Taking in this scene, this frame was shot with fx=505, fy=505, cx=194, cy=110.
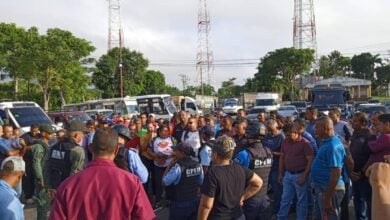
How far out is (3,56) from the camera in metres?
39.6

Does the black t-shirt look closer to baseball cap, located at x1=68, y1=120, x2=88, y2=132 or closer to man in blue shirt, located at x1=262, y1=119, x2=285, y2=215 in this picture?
baseball cap, located at x1=68, y1=120, x2=88, y2=132

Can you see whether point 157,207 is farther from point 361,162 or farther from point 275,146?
point 361,162

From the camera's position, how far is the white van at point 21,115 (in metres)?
18.0

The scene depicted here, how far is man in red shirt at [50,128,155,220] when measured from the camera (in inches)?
129

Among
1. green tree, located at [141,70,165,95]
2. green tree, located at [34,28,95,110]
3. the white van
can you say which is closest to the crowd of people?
the white van

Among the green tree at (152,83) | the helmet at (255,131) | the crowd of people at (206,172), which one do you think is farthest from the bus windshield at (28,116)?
the green tree at (152,83)

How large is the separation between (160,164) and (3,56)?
111 ft

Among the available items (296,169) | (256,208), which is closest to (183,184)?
(256,208)

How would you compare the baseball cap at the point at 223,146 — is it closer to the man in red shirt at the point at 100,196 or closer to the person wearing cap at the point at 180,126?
the man in red shirt at the point at 100,196

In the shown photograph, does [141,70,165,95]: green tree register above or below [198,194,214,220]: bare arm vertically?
above

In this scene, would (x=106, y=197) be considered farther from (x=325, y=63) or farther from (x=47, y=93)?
(x=325, y=63)

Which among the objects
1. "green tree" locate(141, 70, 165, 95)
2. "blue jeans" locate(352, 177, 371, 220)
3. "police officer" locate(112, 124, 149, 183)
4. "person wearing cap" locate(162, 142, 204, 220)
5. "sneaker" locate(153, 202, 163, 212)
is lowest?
"sneaker" locate(153, 202, 163, 212)

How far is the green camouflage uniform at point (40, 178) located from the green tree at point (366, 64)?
90.1 m

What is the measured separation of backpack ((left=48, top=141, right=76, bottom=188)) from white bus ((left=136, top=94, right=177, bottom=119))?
24841 millimetres
